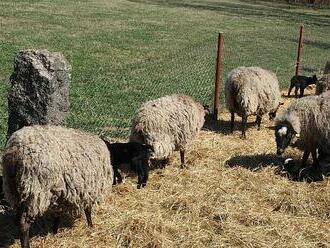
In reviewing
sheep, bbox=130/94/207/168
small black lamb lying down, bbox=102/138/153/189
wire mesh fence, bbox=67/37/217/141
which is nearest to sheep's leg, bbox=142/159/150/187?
small black lamb lying down, bbox=102/138/153/189

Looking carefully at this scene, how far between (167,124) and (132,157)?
1.00 m

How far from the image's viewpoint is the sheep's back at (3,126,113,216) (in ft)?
17.3

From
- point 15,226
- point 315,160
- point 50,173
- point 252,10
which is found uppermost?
point 50,173

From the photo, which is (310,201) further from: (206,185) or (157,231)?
(157,231)

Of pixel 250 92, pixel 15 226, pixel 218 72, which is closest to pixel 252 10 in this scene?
pixel 218 72

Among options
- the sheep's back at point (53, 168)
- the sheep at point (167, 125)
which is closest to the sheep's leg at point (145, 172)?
the sheep at point (167, 125)

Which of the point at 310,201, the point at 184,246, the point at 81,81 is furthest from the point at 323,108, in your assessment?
the point at 81,81

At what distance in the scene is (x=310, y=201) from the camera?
6.95 metres

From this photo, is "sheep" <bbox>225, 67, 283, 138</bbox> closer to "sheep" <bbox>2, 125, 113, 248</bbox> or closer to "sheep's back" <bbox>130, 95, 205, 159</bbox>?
"sheep's back" <bbox>130, 95, 205, 159</bbox>

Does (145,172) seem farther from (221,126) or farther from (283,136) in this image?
(221,126)

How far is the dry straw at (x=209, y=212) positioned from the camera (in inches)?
231

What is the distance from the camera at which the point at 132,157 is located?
7.23 m

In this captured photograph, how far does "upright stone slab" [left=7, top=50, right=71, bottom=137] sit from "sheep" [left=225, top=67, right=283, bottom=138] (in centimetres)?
435

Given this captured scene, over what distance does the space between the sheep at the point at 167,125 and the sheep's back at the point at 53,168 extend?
157 centimetres
